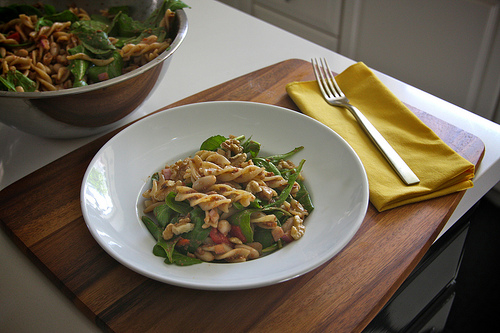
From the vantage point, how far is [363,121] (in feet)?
4.33

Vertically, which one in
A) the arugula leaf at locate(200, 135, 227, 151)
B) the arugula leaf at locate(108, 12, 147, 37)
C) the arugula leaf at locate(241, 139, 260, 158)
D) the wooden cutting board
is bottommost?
the wooden cutting board

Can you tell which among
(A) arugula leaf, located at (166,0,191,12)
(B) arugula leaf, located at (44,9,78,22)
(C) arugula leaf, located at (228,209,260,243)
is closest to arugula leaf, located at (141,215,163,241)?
(C) arugula leaf, located at (228,209,260,243)

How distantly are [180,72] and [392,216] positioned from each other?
100 cm

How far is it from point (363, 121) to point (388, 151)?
15 cm

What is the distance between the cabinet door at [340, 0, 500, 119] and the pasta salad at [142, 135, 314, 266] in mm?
1847

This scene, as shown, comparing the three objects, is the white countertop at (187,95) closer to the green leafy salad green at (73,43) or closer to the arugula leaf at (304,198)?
the green leafy salad green at (73,43)

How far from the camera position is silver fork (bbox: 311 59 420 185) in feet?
3.76

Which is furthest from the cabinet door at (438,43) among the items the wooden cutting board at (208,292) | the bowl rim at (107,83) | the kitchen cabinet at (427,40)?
the bowl rim at (107,83)

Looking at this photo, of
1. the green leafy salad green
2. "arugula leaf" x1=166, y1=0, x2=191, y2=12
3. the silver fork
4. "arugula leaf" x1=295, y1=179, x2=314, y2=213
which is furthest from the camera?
"arugula leaf" x1=166, y1=0, x2=191, y2=12

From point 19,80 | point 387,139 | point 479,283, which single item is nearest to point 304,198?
point 387,139

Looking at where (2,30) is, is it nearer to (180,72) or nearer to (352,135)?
(180,72)

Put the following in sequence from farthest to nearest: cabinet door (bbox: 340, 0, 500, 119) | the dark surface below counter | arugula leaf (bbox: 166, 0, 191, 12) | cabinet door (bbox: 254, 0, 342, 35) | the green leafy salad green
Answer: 1. cabinet door (bbox: 254, 0, 342, 35)
2. cabinet door (bbox: 340, 0, 500, 119)
3. the dark surface below counter
4. arugula leaf (bbox: 166, 0, 191, 12)
5. the green leafy salad green

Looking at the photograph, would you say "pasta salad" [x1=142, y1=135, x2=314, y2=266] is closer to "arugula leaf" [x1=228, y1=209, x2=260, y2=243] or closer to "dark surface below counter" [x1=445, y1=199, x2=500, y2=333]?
"arugula leaf" [x1=228, y1=209, x2=260, y2=243]

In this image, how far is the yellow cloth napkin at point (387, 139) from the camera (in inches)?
43.4
